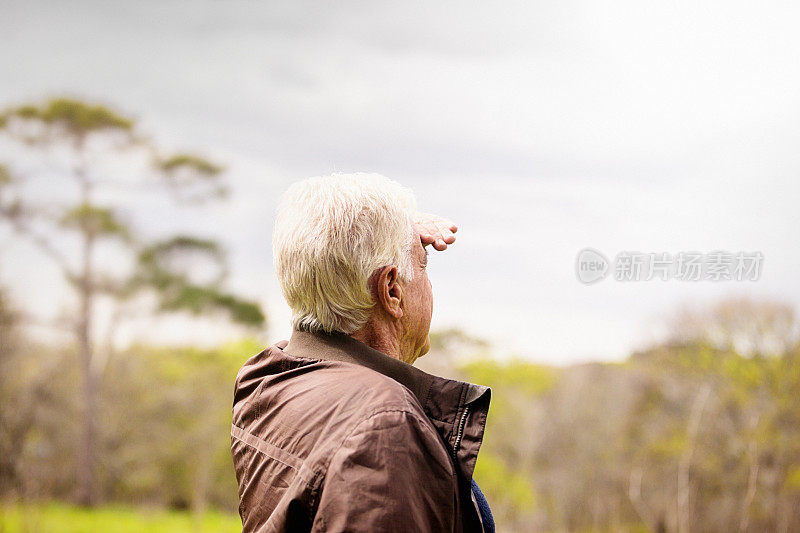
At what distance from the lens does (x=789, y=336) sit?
773cm

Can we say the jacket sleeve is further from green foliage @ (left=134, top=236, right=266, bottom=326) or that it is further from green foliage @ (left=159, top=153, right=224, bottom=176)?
green foliage @ (left=159, top=153, right=224, bottom=176)

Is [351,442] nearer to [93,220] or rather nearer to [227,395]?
[93,220]

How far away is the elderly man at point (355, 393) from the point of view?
73cm

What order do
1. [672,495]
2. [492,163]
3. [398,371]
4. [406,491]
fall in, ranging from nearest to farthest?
[406,491] → [398,371] → [672,495] → [492,163]

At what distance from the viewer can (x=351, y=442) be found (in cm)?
74

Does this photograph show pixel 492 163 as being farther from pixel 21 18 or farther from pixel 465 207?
pixel 21 18

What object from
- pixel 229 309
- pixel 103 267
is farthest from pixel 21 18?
pixel 229 309

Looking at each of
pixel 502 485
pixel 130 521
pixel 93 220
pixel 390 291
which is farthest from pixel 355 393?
pixel 502 485

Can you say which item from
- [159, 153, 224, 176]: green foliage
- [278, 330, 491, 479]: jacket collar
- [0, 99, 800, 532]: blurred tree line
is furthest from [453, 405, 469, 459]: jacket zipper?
[159, 153, 224, 176]: green foliage

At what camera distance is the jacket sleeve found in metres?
0.71

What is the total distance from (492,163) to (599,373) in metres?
2.94

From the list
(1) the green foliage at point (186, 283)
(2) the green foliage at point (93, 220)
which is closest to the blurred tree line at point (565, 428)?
(1) the green foliage at point (186, 283)

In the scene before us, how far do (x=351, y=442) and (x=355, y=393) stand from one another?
0.20 ft

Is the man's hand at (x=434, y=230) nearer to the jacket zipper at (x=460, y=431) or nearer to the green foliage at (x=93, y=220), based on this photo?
the jacket zipper at (x=460, y=431)
